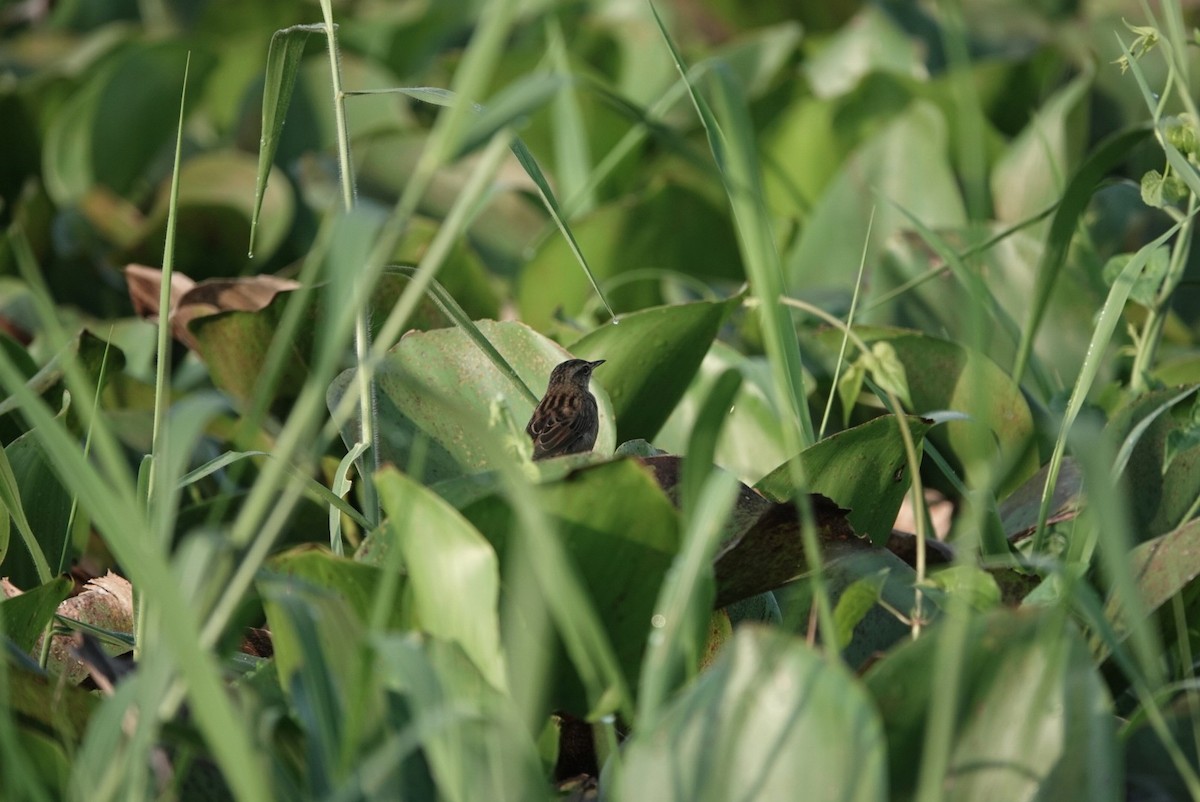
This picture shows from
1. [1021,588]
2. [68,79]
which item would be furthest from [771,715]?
[68,79]

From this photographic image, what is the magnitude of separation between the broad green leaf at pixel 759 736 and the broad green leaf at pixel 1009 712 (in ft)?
0.27

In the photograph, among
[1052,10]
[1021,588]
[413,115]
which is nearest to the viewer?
[1021,588]

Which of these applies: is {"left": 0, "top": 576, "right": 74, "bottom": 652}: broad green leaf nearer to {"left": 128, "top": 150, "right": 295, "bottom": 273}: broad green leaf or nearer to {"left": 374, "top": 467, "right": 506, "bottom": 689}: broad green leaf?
{"left": 374, "top": 467, "right": 506, "bottom": 689}: broad green leaf

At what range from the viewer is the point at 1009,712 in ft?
3.33

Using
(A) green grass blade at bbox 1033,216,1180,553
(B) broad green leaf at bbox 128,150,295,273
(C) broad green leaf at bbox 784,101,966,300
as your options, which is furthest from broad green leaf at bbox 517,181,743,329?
(A) green grass blade at bbox 1033,216,1180,553

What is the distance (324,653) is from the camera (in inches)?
39.7

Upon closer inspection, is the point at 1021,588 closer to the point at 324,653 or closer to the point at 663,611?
the point at 663,611

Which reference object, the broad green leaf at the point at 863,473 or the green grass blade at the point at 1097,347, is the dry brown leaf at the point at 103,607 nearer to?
the broad green leaf at the point at 863,473

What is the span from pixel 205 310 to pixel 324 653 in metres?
1.02

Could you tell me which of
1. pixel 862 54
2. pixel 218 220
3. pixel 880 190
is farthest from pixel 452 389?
pixel 862 54

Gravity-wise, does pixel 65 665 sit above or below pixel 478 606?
below

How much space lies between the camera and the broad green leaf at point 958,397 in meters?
1.73

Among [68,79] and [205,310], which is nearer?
[205,310]

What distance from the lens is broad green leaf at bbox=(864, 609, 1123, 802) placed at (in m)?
0.99
